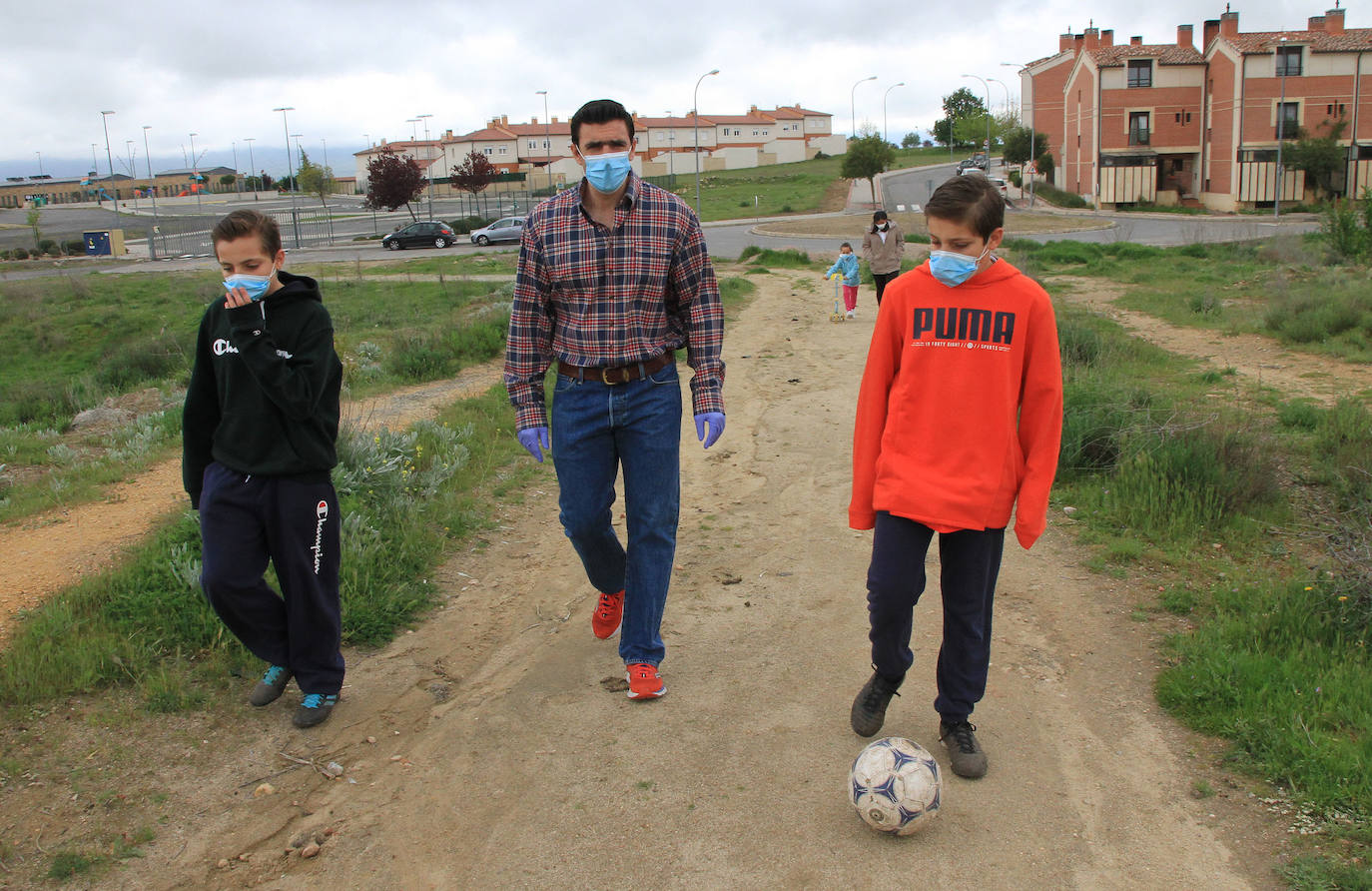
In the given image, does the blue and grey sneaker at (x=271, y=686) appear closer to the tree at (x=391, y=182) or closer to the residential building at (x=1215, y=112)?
the tree at (x=391, y=182)

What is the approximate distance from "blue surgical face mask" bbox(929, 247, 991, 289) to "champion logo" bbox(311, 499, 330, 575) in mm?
2384

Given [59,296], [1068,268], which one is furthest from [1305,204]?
[59,296]

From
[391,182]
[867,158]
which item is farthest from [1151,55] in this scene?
[391,182]

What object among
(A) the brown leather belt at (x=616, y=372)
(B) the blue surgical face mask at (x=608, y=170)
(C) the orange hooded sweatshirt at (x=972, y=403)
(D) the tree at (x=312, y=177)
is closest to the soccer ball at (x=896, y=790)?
(C) the orange hooded sweatshirt at (x=972, y=403)

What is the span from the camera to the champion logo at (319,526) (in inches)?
154

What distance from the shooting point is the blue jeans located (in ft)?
13.1

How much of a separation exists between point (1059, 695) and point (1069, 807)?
88 centimetres

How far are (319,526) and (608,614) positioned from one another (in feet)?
4.53

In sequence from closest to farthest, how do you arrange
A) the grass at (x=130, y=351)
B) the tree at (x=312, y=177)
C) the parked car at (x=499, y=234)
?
the grass at (x=130, y=351)
the parked car at (x=499, y=234)
the tree at (x=312, y=177)

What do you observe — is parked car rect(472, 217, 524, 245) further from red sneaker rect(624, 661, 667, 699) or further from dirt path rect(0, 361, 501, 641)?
red sneaker rect(624, 661, 667, 699)

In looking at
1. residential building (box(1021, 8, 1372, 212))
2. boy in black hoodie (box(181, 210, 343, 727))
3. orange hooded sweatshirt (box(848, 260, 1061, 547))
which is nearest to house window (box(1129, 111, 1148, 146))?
residential building (box(1021, 8, 1372, 212))

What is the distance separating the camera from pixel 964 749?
140 inches

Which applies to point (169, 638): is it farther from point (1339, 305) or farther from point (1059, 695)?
point (1339, 305)

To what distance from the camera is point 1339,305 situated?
43.9 ft
